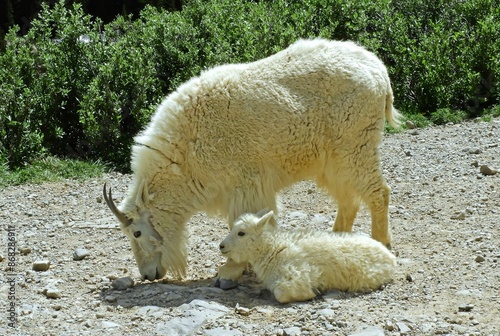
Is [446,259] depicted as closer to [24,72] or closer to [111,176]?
[111,176]

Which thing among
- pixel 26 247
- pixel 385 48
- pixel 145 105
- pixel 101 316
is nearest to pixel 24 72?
pixel 145 105

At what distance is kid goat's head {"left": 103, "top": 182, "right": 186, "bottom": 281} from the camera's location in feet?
27.8

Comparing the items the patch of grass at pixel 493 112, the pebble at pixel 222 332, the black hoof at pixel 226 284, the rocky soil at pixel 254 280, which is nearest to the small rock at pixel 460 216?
the rocky soil at pixel 254 280

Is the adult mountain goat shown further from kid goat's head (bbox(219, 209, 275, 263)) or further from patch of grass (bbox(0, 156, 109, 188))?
patch of grass (bbox(0, 156, 109, 188))

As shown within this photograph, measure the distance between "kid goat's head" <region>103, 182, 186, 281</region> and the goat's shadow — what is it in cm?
21

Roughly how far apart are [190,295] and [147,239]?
976 millimetres

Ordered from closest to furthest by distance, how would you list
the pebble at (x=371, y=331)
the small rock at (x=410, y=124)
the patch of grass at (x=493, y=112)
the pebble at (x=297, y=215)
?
the pebble at (x=371, y=331), the pebble at (x=297, y=215), the small rock at (x=410, y=124), the patch of grass at (x=493, y=112)

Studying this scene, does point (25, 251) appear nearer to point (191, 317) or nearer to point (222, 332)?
point (191, 317)

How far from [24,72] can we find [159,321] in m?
8.00

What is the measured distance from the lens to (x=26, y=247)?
939cm

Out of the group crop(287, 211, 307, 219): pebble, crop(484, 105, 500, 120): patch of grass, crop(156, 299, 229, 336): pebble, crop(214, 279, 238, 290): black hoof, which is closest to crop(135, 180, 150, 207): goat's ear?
crop(214, 279, 238, 290): black hoof

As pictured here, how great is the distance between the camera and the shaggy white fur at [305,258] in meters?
7.55

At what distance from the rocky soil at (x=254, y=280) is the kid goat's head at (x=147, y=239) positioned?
193 mm

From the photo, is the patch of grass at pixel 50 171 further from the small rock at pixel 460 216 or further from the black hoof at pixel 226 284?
the small rock at pixel 460 216
